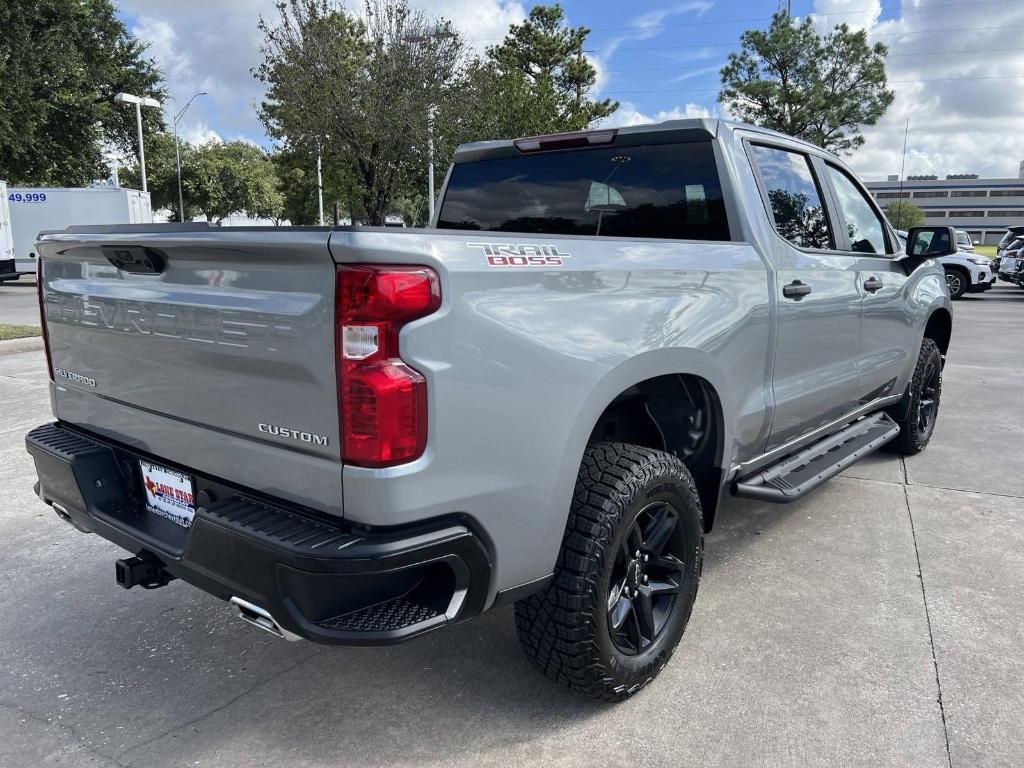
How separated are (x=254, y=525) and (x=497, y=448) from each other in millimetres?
650

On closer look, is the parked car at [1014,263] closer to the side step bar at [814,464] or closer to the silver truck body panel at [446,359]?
the side step bar at [814,464]

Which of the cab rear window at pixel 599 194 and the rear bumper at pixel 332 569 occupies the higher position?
the cab rear window at pixel 599 194

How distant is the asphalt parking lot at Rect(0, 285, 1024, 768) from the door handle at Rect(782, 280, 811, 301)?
50.1 inches

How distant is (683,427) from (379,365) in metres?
1.61

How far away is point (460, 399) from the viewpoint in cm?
190

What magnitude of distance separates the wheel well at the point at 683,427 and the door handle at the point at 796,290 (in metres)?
0.69

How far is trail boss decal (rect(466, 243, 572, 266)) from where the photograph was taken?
199cm

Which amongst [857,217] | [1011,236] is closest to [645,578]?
[857,217]

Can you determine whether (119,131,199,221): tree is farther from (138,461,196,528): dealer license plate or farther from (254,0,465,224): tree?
(138,461,196,528): dealer license plate

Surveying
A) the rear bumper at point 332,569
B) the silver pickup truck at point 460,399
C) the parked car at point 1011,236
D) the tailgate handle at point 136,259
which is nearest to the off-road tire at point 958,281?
the parked car at point 1011,236

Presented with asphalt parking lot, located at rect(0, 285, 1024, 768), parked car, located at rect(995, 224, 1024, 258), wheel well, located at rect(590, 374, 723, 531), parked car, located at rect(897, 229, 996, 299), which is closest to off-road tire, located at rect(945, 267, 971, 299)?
parked car, located at rect(897, 229, 996, 299)

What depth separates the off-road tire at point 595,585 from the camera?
2.29 metres

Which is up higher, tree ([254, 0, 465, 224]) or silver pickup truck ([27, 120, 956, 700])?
tree ([254, 0, 465, 224])

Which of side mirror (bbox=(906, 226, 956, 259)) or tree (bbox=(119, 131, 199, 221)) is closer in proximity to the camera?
side mirror (bbox=(906, 226, 956, 259))
